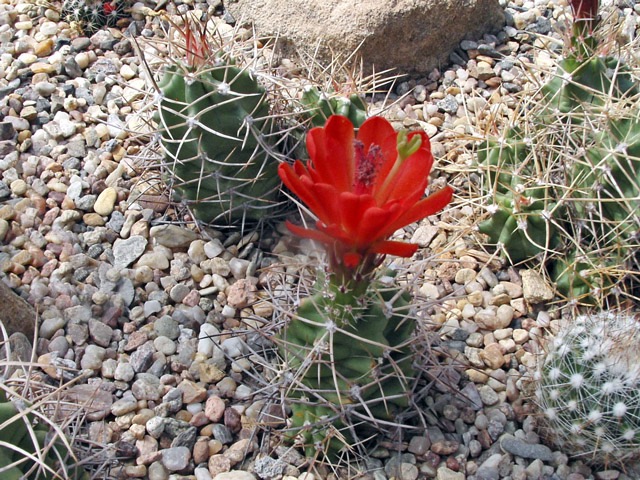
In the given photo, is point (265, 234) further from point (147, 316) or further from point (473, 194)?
point (473, 194)

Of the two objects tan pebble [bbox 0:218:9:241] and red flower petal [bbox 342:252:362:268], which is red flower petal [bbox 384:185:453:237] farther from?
tan pebble [bbox 0:218:9:241]

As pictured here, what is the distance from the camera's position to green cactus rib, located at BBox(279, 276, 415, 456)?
1.90m

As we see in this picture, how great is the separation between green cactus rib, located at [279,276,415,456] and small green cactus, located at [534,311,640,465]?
1.36 ft

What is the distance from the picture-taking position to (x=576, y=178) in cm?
256

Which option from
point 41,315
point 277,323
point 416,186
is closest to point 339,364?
point 277,323

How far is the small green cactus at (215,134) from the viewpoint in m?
2.48

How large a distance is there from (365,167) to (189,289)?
132 cm

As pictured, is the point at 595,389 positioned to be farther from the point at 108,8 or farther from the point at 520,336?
the point at 108,8

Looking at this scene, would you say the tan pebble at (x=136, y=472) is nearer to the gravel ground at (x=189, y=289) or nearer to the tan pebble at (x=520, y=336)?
the gravel ground at (x=189, y=289)

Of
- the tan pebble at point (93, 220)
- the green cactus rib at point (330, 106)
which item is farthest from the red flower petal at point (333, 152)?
the tan pebble at point (93, 220)

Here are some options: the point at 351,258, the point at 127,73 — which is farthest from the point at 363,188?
the point at 127,73

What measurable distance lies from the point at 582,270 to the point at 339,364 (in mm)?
1064

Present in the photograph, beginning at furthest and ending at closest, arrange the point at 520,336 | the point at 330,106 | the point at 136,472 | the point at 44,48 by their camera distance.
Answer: the point at 44,48, the point at 330,106, the point at 520,336, the point at 136,472

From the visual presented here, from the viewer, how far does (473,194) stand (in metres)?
2.93
